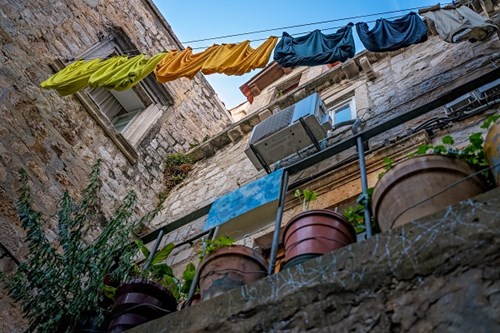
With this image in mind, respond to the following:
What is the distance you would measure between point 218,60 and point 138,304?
3985 millimetres

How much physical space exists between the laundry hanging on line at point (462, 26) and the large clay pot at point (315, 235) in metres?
3.13

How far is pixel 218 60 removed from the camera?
5.93 metres

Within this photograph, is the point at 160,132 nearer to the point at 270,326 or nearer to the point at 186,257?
the point at 186,257

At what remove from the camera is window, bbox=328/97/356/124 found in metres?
5.93

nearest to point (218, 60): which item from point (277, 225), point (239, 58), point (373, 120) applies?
point (239, 58)

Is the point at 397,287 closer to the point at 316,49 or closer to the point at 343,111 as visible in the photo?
the point at 316,49

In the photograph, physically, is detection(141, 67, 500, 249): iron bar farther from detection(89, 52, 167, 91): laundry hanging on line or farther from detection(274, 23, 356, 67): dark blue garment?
detection(89, 52, 167, 91): laundry hanging on line

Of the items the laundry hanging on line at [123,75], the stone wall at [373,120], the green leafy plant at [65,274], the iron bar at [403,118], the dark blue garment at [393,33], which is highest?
the laundry hanging on line at [123,75]

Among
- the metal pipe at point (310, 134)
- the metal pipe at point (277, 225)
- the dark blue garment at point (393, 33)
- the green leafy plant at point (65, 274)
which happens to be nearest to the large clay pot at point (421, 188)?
the metal pipe at point (277, 225)

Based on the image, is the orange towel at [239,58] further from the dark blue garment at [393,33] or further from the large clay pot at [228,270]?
the large clay pot at [228,270]

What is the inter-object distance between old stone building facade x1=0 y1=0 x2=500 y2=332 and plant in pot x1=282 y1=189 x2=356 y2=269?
0.41 m

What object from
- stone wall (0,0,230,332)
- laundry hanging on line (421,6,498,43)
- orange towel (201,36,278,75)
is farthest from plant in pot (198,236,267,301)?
orange towel (201,36,278,75)

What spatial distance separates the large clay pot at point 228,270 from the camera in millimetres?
2242

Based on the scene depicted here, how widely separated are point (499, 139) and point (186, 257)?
3798 millimetres
